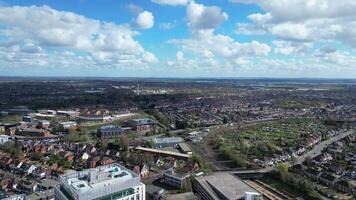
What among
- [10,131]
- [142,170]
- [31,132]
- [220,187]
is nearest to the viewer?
[220,187]

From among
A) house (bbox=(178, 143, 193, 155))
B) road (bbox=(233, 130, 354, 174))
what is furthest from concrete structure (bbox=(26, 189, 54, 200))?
house (bbox=(178, 143, 193, 155))

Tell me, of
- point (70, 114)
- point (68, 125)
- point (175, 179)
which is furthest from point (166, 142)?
point (70, 114)

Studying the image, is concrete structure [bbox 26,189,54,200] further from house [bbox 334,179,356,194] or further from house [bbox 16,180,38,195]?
house [bbox 334,179,356,194]

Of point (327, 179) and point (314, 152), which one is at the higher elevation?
point (327, 179)

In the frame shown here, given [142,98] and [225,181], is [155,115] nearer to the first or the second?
[142,98]

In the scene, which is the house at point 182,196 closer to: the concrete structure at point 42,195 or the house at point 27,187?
the concrete structure at point 42,195

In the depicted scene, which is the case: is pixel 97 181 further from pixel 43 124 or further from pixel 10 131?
pixel 43 124
